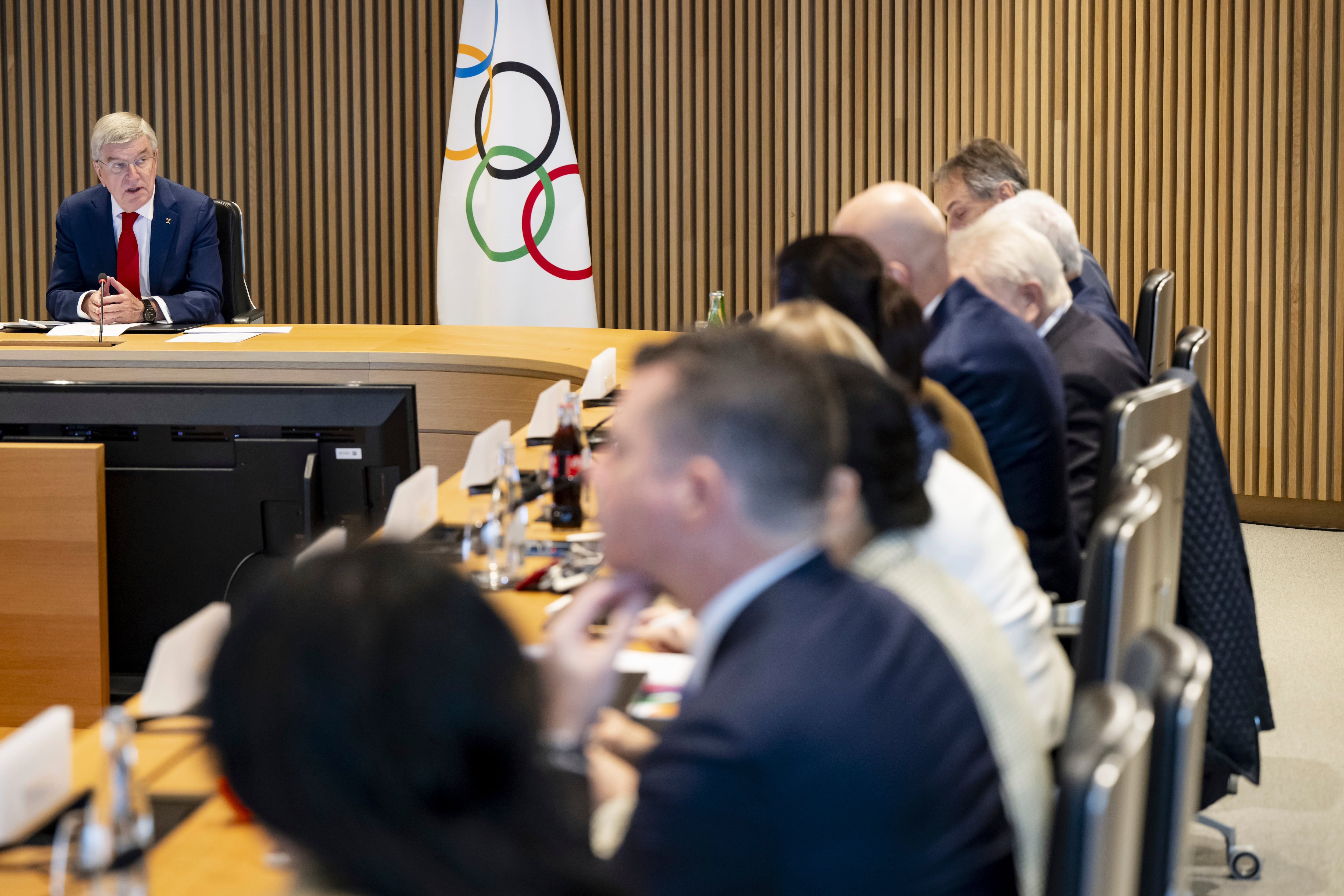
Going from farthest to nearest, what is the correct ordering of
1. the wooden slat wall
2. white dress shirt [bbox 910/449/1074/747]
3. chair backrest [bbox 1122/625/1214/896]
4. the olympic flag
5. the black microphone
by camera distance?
1. the olympic flag
2. the wooden slat wall
3. the black microphone
4. white dress shirt [bbox 910/449/1074/747]
5. chair backrest [bbox 1122/625/1214/896]

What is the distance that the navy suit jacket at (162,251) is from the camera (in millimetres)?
4805

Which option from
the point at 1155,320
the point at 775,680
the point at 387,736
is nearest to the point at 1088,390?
the point at 1155,320

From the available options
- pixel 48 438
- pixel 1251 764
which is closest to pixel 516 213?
pixel 48 438

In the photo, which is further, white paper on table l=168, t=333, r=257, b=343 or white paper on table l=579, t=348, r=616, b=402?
white paper on table l=168, t=333, r=257, b=343

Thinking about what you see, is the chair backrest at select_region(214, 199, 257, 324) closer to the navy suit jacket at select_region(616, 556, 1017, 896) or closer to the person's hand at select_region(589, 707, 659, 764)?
the person's hand at select_region(589, 707, 659, 764)

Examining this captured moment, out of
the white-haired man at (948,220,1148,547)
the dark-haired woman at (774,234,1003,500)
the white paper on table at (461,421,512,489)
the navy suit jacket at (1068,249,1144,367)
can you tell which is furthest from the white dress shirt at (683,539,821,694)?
the navy suit jacket at (1068,249,1144,367)

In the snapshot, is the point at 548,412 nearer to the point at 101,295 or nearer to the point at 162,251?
the point at 101,295

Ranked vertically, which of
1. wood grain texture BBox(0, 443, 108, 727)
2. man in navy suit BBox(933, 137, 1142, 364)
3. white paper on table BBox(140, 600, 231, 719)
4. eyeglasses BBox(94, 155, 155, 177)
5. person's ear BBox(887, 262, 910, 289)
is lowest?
wood grain texture BBox(0, 443, 108, 727)

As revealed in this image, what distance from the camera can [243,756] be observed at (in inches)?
25.0

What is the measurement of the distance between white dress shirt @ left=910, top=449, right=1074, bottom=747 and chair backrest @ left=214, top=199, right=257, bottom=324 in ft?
12.1

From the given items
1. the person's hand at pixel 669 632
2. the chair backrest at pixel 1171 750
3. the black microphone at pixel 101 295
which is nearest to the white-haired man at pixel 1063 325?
the person's hand at pixel 669 632

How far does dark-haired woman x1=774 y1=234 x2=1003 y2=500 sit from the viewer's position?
222cm

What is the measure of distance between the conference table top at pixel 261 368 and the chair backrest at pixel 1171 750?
49 centimetres

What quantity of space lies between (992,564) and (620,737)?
57 centimetres
